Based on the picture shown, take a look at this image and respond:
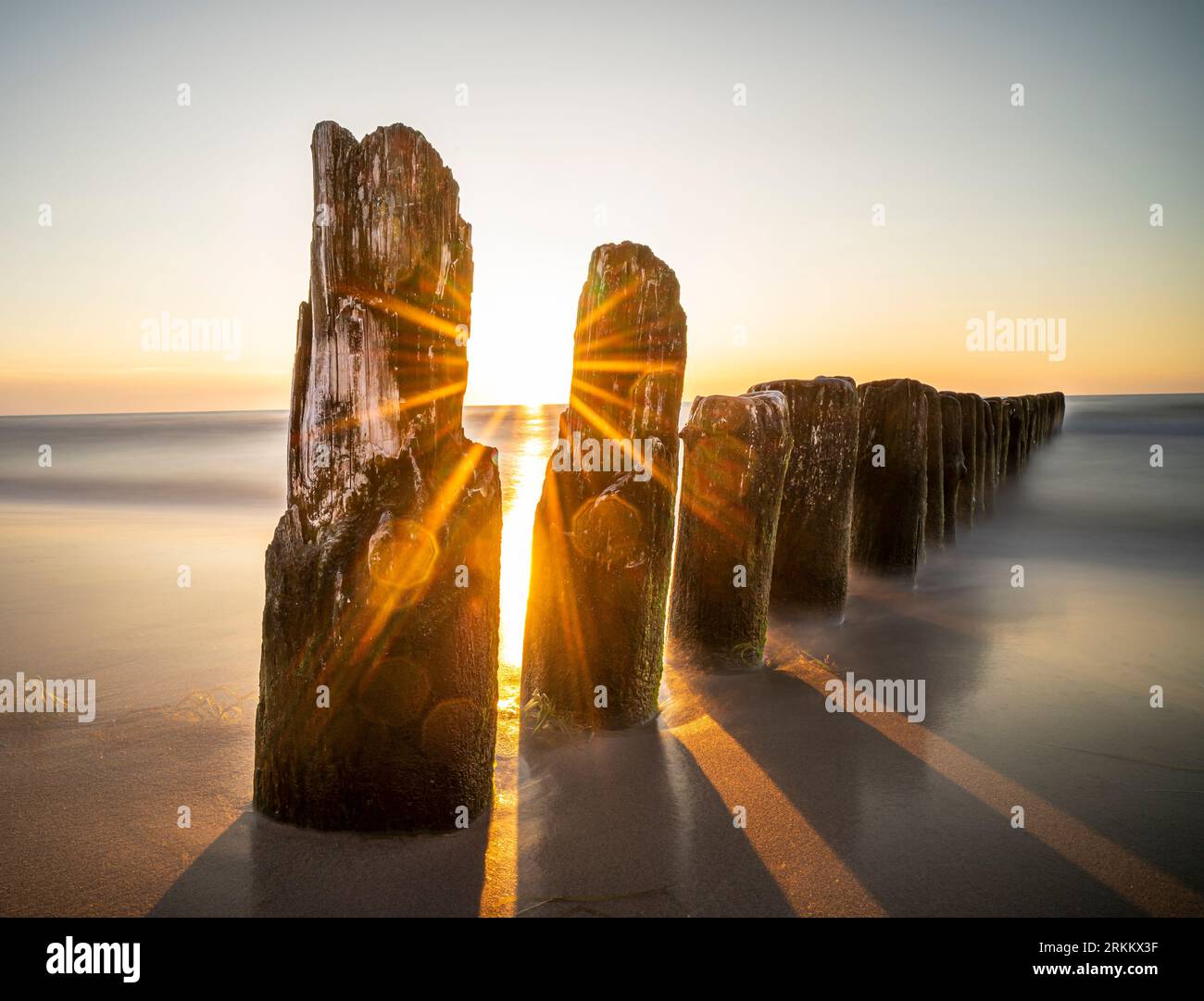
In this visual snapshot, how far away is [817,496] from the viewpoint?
554 centimetres

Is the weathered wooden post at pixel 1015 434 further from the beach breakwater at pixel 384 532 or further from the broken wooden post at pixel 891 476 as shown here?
the beach breakwater at pixel 384 532

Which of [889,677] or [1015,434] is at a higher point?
[1015,434]

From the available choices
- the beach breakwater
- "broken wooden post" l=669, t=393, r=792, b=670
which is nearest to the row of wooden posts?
"broken wooden post" l=669, t=393, r=792, b=670

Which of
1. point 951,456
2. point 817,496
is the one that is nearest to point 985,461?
point 951,456

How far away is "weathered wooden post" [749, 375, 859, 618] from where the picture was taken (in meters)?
5.49

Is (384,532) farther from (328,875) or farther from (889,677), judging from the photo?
(889,677)

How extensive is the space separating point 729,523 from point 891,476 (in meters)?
3.26

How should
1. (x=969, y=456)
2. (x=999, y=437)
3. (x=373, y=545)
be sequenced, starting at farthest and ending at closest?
(x=999, y=437) → (x=969, y=456) → (x=373, y=545)

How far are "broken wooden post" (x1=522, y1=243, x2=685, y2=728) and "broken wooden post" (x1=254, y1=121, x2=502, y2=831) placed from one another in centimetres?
95

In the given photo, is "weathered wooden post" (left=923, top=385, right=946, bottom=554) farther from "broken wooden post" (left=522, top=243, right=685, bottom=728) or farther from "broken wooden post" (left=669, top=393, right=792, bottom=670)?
"broken wooden post" (left=522, top=243, right=685, bottom=728)

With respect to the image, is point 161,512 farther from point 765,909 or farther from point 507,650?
point 765,909

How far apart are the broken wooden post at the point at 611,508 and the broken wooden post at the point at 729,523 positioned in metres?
0.71

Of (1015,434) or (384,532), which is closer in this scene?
(384,532)
